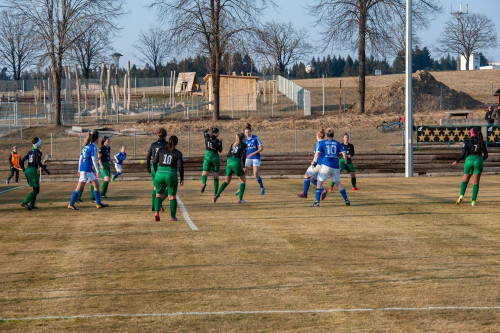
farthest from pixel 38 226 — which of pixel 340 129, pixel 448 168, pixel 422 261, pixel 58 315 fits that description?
pixel 340 129

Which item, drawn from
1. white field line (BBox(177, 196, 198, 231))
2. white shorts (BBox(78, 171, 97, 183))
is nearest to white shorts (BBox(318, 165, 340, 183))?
white field line (BBox(177, 196, 198, 231))

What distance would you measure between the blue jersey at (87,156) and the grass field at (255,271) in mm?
1250

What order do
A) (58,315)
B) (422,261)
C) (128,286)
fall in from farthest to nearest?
1. (422,261)
2. (128,286)
3. (58,315)

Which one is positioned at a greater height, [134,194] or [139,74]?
[139,74]

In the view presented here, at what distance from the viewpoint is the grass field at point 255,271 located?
6.54m

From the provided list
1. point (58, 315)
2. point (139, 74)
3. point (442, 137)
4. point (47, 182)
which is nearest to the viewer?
point (58, 315)

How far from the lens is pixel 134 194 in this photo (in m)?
20.9

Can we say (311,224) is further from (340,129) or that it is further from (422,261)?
(340,129)

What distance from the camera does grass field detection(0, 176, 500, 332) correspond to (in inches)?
257

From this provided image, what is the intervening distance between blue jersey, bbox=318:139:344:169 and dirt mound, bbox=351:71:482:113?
120ft

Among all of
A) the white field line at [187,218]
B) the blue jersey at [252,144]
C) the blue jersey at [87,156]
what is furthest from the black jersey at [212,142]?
the blue jersey at [87,156]

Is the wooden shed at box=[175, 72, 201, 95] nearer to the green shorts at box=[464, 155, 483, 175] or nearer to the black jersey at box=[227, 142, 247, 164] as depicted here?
the black jersey at box=[227, 142, 247, 164]

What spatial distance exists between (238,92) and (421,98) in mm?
15566

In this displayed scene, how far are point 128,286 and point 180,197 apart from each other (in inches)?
454
